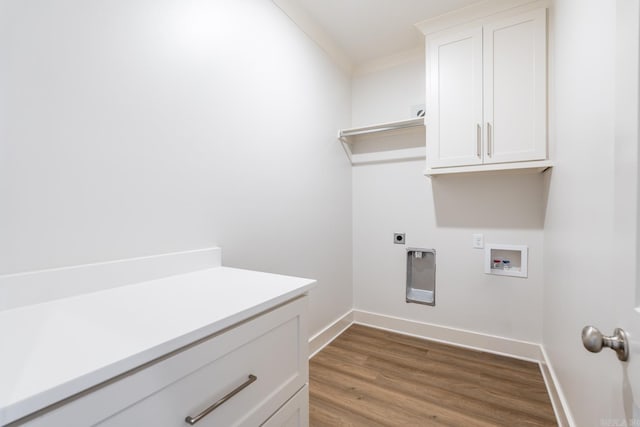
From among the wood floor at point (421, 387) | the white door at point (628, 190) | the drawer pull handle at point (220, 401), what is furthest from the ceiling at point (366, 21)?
the wood floor at point (421, 387)

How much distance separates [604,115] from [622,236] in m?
0.61

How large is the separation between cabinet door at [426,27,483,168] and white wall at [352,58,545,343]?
1.15 feet

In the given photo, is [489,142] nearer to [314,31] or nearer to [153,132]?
[314,31]

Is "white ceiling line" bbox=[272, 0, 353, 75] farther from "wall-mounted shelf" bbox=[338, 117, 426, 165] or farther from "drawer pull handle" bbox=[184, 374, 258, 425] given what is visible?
"drawer pull handle" bbox=[184, 374, 258, 425]

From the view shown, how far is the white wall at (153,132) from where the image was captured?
0.82 meters

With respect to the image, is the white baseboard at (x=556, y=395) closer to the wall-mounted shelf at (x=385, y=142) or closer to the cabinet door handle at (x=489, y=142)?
the cabinet door handle at (x=489, y=142)

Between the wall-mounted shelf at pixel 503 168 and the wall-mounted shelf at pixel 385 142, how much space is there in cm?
40

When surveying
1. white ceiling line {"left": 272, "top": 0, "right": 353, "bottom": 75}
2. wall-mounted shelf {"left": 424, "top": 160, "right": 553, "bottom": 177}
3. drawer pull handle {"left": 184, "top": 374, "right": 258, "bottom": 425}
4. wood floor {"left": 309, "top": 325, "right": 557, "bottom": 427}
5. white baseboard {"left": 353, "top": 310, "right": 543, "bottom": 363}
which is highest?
white ceiling line {"left": 272, "top": 0, "right": 353, "bottom": 75}

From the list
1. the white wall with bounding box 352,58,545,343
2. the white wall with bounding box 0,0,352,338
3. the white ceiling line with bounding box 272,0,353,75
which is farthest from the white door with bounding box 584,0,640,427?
the white ceiling line with bounding box 272,0,353,75

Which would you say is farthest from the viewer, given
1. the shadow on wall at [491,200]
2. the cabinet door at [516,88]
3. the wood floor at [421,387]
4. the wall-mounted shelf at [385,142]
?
the wall-mounted shelf at [385,142]

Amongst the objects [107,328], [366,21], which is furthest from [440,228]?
[107,328]

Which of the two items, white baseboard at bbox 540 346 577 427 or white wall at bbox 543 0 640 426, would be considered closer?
white wall at bbox 543 0 640 426

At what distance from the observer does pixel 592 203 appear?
101 cm

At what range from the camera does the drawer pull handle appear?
0.60 meters
